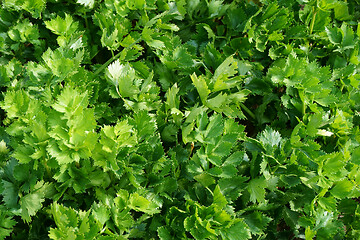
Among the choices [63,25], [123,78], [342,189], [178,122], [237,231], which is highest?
[63,25]

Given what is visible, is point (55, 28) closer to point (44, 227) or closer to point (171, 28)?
point (171, 28)

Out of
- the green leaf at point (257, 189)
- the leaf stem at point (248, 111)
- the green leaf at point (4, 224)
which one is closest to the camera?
the green leaf at point (4, 224)

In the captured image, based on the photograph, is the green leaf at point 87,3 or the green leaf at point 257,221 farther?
the green leaf at point 87,3

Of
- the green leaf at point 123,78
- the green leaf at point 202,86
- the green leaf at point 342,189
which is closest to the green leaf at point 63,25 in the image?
the green leaf at point 123,78

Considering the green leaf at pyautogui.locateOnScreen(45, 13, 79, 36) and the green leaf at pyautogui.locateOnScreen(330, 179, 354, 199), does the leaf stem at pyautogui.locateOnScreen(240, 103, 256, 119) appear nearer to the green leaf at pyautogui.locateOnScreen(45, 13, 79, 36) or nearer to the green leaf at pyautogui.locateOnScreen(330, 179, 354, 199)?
the green leaf at pyautogui.locateOnScreen(330, 179, 354, 199)

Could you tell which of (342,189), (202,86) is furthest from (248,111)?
(342,189)

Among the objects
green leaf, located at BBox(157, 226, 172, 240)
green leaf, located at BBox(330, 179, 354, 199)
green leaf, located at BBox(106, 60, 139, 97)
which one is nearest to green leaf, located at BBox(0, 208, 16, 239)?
green leaf, located at BBox(157, 226, 172, 240)

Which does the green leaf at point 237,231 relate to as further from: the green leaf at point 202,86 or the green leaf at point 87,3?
the green leaf at point 87,3

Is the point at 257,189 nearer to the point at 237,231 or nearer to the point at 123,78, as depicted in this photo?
the point at 237,231
